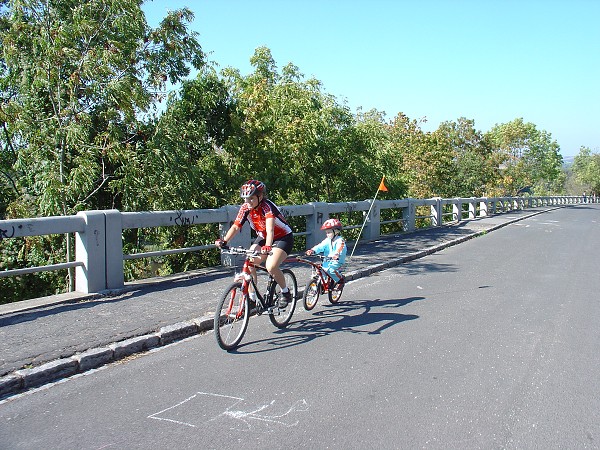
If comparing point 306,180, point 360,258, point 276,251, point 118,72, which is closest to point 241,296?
point 276,251

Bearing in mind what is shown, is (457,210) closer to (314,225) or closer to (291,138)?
(291,138)

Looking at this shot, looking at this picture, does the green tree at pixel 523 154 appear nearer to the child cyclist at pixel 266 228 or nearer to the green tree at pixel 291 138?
the green tree at pixel 291 138

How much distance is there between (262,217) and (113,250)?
114 inches

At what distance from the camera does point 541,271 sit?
11.0 metres

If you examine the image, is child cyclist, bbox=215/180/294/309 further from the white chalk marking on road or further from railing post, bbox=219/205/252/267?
railing post, bbox=219/205/252/267

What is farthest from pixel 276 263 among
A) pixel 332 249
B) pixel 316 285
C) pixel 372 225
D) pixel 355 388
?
pixel 372 225

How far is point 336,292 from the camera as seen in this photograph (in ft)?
25.9

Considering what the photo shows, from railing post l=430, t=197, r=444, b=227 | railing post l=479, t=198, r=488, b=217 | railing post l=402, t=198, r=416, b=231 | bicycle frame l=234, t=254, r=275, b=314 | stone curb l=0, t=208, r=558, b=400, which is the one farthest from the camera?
railing post l=479, t=198, r=488, b=217

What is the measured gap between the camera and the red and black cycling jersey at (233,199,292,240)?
19.7ft

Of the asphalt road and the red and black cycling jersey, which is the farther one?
the red and black cycling jersey

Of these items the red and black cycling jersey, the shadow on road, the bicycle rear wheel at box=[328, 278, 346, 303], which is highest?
the red and black cycling jersey

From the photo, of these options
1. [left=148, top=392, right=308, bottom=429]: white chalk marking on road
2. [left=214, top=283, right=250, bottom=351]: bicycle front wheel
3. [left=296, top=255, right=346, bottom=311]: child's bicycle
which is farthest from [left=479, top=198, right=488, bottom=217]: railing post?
[left=148, top=392, right=308, bottom=429]: white chalk marking on road

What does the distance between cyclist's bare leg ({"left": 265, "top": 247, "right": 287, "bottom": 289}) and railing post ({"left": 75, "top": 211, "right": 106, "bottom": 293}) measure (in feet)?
9.47

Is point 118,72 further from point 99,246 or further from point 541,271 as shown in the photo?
point 541,271
